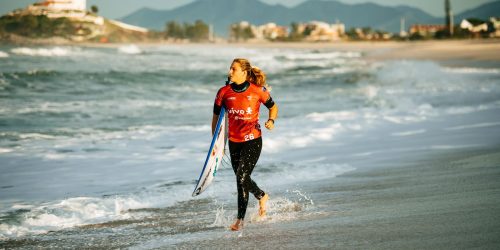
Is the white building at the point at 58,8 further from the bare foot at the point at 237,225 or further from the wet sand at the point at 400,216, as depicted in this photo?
the bare foot at the point at 237,225

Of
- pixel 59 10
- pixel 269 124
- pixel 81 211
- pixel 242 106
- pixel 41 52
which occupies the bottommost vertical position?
pixel 81 211

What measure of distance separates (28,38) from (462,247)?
170ft

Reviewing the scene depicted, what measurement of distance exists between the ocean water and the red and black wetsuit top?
0.80 meters

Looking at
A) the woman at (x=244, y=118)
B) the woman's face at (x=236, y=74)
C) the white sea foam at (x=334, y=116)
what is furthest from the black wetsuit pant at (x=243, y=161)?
the white sea foam at (x=334, y=116)

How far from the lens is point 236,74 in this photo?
17.4ft

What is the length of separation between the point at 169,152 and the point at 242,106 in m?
5.59

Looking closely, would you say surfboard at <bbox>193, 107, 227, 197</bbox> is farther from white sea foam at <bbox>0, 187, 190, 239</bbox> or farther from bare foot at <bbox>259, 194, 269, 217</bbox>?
white sea foam at <bbox>0, 187, 190, 239</bbox>

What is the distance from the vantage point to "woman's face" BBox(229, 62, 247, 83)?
5.28 metres

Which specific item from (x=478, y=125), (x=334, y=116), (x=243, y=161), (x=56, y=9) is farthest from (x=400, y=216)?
(x=56, y=9)

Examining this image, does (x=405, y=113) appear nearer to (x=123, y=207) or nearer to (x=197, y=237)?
(x=123, y=207)

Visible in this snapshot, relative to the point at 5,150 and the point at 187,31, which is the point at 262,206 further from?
the point at 187,31

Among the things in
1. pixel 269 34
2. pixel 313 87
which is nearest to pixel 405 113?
pixel 313 87

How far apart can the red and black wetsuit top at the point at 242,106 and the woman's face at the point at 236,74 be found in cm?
7

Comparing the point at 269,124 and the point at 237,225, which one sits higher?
the point at 269,124
